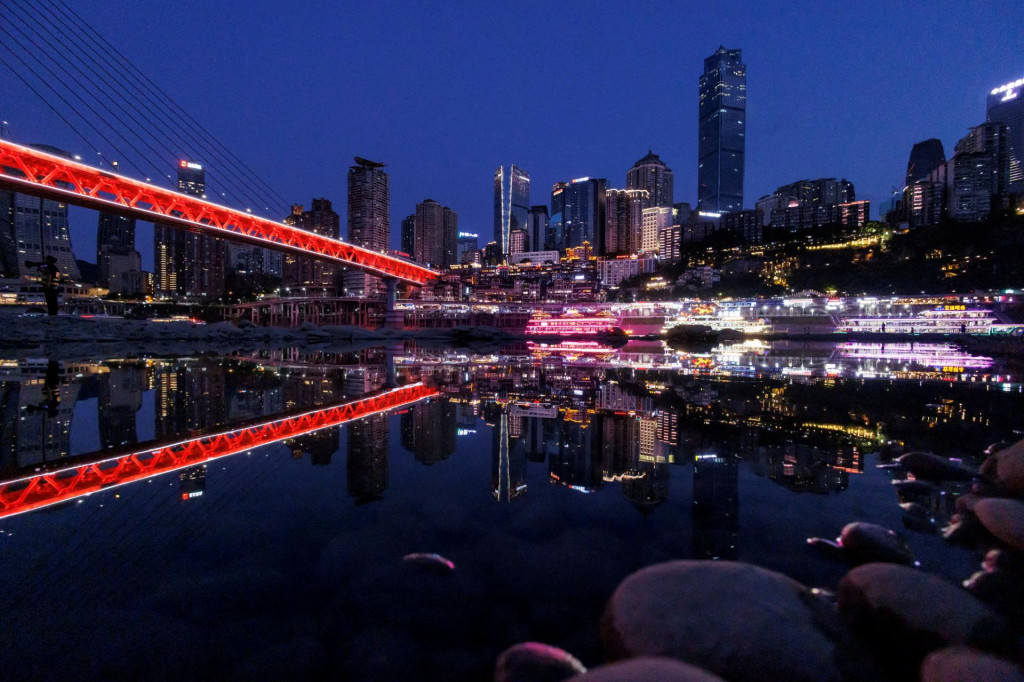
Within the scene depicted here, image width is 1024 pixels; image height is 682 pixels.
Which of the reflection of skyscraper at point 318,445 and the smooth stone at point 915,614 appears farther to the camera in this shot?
the reflection of skyscraper at point 318,445

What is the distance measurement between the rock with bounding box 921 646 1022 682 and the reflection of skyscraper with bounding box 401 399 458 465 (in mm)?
3744

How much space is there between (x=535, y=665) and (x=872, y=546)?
2283 millimetres

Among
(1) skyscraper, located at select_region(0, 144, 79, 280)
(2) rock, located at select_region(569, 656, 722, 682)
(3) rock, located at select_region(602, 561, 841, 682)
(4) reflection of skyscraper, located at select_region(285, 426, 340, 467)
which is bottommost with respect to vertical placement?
(4) reflection of skyscraper, located at select_region(285, 426, 340, 467)

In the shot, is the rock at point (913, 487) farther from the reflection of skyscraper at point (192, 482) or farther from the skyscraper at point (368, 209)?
the skyscraper at point (368, 209)

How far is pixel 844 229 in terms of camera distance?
101 metres

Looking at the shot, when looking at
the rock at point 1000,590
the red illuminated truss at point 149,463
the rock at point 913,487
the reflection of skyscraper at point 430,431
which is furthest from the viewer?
the reflection of skyscraper at point 430,431

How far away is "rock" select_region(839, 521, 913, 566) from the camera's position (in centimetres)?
267

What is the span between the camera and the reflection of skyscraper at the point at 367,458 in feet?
12.4

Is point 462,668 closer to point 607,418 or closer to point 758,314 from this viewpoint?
point 607,418

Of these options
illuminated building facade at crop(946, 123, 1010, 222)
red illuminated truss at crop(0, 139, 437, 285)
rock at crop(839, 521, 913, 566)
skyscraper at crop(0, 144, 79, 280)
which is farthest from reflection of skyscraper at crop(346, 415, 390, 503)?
illuminated building facade at crop(946, 123, 1010, 222)

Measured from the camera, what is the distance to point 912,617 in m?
1.74

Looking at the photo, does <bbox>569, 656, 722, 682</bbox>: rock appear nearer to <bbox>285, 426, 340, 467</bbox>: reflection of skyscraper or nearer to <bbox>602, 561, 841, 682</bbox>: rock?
<bbox>602, 561, 841, 682</bbox>: rock

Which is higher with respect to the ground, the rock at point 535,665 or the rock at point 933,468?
the rock at point 535,665

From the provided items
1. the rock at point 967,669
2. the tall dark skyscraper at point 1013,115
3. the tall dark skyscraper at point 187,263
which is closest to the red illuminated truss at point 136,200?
the rock at point 967,669
